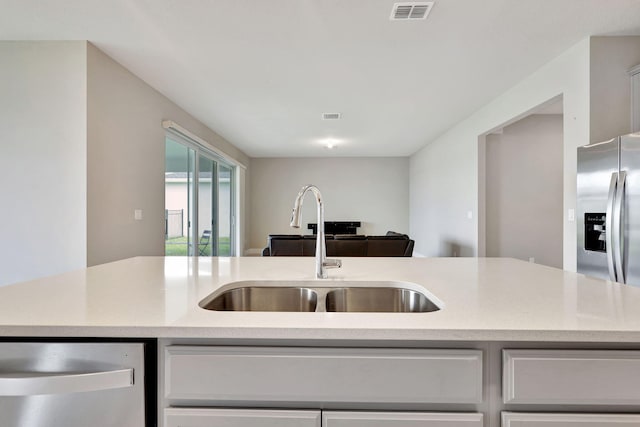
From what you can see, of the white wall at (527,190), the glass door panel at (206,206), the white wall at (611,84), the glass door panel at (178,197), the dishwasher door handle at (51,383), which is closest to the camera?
the dishwasher door handle at (51,383)

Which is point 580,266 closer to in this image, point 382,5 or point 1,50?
point 382,5

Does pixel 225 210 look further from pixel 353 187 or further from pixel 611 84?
pixel 611 84

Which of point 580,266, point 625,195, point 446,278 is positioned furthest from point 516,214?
point 446,278

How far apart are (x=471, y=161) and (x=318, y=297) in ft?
15.4

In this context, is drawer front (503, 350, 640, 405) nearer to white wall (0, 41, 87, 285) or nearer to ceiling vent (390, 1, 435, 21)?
ceiling vent (390, 1, 435, 21)

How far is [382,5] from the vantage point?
239cm

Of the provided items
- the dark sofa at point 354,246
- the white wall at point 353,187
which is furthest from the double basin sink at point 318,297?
the white wall at point 353,187

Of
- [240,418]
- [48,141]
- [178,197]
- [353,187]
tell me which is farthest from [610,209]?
[353,187]

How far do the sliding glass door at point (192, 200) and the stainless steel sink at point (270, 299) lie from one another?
360 cm

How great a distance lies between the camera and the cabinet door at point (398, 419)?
0.82 m

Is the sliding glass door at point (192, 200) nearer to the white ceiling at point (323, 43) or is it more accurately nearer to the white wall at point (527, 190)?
the white ceiling at point (323, 43)

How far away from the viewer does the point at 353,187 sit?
369 inches

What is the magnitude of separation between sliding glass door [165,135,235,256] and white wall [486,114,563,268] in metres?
4.64

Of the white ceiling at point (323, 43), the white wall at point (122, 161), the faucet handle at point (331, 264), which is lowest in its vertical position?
the faucet handle at point (331, 264)
